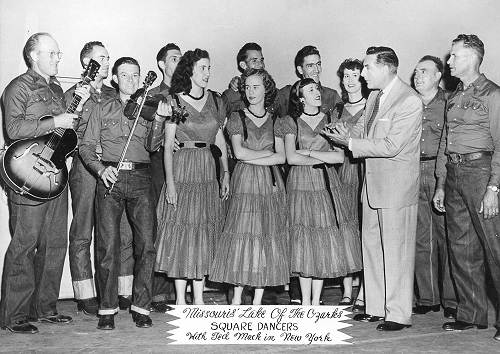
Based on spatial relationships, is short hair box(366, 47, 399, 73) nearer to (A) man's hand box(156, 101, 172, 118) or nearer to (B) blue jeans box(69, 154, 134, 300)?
(A) man's hand box(156, 101, 172, 118)

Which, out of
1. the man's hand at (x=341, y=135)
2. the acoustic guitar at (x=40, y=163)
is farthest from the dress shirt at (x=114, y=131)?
the man's hand at (x=341, y=135)

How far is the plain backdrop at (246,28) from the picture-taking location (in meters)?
5.56

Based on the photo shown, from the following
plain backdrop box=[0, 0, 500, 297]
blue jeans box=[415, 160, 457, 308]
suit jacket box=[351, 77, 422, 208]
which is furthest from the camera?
plain backdrop box=[0, 0, 500, 297]

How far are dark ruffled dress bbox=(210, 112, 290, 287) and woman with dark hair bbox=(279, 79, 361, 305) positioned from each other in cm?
11

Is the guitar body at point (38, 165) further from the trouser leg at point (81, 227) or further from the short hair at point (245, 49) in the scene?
the short hair at point (245, 49)

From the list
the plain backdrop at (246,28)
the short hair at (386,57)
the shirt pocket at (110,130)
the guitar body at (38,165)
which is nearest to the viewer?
the guitar body at (38,165)

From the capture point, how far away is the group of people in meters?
4.36

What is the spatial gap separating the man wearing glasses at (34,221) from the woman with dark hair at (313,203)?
1645 mm

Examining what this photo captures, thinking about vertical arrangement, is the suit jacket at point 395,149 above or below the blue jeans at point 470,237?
above

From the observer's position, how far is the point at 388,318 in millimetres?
4387

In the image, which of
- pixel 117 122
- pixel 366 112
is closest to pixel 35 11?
pixel 117 122

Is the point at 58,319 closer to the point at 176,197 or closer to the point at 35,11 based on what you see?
the point at 176,197
